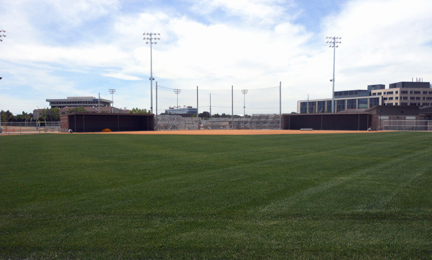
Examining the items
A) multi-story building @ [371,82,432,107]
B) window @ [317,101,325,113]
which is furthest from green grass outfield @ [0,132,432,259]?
window @ [317,101,325,113]

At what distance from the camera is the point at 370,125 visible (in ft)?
145

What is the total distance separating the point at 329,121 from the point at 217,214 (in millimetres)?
45639

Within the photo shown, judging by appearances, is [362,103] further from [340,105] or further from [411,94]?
[411,94]

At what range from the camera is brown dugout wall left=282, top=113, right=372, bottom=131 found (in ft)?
146

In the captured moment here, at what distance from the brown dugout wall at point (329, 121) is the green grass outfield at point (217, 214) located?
39978 mm

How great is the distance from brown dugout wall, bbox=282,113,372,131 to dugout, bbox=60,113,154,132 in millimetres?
24036

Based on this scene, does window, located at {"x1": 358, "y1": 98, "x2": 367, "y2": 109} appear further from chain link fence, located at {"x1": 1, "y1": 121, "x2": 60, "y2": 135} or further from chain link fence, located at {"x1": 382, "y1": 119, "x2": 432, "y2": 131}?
chain link fence, located at {"x1": 1, "y1": 121, "x2": 60, "y2": 135}

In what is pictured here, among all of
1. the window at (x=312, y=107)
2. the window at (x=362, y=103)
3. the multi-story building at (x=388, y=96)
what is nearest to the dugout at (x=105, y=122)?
the multi-story building at (x=388, y=96)

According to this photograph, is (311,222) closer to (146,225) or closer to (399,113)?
(146,225)

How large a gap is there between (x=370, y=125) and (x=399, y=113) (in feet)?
53.2

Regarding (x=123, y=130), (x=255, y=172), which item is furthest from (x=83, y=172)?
(x=123, y=130)

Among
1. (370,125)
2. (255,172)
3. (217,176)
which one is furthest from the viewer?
(370,125)

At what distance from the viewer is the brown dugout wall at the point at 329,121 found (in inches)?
1754

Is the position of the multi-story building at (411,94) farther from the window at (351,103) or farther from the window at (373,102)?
the window at (351,103)
